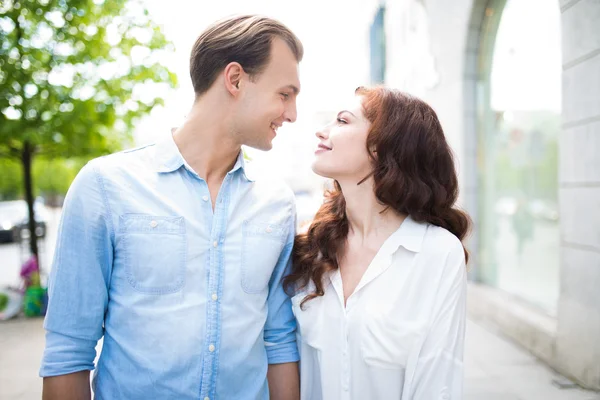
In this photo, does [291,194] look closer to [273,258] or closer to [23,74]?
[273,258]

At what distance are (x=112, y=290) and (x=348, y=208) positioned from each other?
1163mm

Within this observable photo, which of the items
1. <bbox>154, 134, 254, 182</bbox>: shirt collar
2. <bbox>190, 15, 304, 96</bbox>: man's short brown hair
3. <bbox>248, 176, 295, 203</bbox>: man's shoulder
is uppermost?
<bbox>190, 15, 304, 96</bbox>: man's short brown hair

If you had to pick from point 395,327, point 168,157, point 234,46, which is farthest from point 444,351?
point 234,46

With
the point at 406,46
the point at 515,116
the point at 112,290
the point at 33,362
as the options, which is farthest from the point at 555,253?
the point at 406,46

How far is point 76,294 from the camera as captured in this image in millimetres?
1745

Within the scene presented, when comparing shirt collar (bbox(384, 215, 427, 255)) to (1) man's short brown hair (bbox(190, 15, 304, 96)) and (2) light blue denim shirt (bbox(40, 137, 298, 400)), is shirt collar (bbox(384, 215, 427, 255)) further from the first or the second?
(1) man's short brown hair (bbox(190, 15, 304, 96))

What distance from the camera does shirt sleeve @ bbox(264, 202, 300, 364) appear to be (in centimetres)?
218

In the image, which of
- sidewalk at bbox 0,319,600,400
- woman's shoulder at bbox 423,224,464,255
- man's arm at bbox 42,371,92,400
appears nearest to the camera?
man's arm at bbox 42,371,92,400

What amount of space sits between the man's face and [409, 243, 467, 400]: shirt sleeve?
961mm

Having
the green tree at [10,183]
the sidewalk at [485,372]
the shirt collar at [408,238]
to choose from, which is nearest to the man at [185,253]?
the shirt collar at [408,238]

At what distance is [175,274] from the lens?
1.82 meters

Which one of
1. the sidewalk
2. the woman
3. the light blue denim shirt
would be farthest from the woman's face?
the sidewalk

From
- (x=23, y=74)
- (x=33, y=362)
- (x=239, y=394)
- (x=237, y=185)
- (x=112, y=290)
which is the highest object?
(x=23, y=74)

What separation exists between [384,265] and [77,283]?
119 cm
